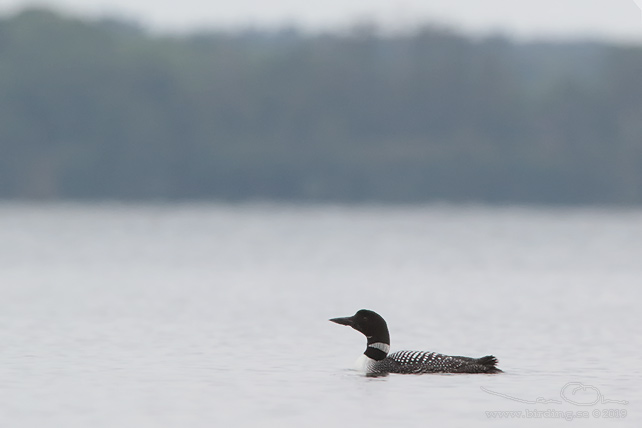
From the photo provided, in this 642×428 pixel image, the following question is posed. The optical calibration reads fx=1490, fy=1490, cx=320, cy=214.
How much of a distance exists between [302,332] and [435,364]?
452 cm

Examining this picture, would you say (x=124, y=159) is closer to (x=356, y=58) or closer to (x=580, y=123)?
(x=356, y=58)

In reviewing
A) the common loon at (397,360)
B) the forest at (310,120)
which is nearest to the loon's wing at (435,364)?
the common loon at (397,360)

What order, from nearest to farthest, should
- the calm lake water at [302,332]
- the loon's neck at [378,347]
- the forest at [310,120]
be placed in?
1. the calm lake water at [302,332]
2. the loon's neck at [378,347]
3. the forest at [310,120]

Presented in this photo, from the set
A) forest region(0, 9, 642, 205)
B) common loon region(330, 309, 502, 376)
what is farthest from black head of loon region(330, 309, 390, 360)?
forest region(0, 9, 642, 205)

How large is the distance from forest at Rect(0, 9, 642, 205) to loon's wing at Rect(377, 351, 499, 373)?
245 ft

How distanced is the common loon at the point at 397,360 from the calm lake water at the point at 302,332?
0.15 metres

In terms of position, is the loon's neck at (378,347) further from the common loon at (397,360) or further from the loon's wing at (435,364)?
the loon's wing at (435,364)

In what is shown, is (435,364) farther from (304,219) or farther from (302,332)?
(304,219)

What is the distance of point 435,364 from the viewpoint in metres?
13.5

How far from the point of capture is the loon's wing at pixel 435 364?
531 inches

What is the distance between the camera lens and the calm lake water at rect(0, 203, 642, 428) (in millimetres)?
11680

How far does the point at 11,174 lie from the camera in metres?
88.0

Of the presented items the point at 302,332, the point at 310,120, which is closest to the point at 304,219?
the point at 310,120

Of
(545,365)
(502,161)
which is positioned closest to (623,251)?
(545,365)
